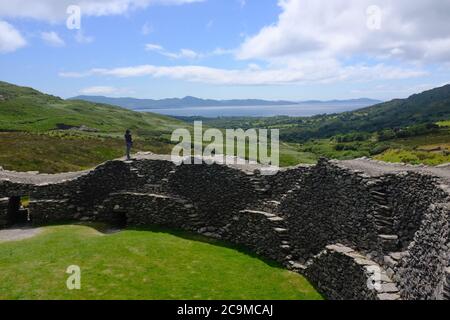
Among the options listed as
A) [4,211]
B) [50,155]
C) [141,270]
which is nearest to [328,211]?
[141,270]

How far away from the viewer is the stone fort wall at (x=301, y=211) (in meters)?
16.6

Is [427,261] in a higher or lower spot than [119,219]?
higher

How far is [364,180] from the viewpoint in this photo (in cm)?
2084

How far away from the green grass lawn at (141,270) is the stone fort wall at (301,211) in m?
1.81

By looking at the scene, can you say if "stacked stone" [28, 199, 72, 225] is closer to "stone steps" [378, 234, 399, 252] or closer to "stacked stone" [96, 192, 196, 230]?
"stacked stone" [96, 192, 196, 230]

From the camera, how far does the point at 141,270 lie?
2194 centimetres

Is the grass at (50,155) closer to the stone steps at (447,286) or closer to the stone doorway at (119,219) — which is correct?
the stone doorway at (119,219)

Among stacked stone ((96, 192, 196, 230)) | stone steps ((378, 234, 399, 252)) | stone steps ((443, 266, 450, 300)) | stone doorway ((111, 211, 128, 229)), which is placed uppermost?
stone steps ((443, 266, 450, 300))

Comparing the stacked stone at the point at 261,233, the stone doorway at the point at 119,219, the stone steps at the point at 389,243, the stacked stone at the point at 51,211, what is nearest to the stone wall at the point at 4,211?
the stacked stone at the point at 51,211

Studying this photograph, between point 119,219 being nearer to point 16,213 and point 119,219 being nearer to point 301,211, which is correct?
Answer: point 16,213

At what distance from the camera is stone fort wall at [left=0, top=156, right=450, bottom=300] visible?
16594 mm

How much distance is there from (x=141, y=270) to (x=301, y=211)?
9.31 m

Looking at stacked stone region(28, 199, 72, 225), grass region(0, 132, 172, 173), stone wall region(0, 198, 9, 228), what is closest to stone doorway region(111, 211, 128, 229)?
stacked stone region(28, 199, 72, 225)

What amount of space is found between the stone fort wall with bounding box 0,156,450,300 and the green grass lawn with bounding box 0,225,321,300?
5.93 feet
